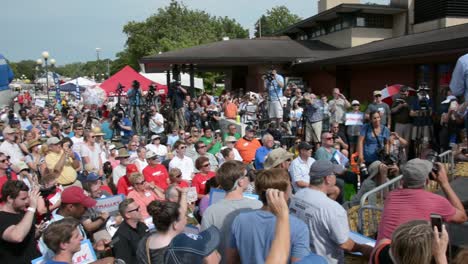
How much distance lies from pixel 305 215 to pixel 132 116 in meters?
11.1

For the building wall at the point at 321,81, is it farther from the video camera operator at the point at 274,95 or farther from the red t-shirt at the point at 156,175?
the red t-shirt at the point at 156,175

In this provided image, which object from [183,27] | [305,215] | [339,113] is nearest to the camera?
[305,215]

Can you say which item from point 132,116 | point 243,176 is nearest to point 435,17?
point 132,116

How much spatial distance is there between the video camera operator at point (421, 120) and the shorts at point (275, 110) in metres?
3.64

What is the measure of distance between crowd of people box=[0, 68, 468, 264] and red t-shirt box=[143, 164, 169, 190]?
2cm

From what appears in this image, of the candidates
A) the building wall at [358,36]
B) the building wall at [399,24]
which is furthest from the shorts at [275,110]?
the building wall at [399,24]

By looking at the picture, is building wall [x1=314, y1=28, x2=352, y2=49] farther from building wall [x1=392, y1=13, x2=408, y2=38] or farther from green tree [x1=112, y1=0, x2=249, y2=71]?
green tree [x1=112, y1=0, x2=249, y2=71]

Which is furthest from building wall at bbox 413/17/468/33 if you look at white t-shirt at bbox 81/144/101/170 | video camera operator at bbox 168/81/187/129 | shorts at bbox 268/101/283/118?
white t-shirt at bbox 81/144/101/170

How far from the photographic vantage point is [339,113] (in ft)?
34.7

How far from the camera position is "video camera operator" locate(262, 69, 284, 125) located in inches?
447

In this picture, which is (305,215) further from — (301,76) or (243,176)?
(301,76)

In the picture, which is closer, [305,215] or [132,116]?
[305,215]

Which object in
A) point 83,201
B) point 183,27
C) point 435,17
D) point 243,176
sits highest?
point 183,27

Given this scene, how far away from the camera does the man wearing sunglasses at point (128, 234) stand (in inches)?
153
